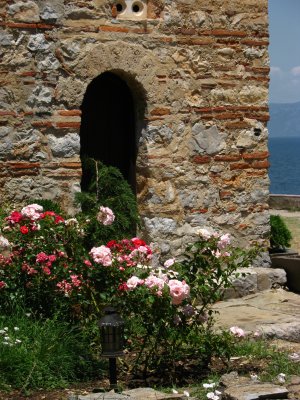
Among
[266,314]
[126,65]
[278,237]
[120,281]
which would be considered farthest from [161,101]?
[120,281]

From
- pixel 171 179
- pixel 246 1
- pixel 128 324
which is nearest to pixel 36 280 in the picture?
pixel 128 324

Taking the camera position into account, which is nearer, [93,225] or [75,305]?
[75,305]

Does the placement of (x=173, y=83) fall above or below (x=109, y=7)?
below

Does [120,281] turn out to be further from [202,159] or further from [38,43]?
[202,159]

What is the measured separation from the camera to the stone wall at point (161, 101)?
935 cm

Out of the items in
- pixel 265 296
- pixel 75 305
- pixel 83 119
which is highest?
pixel 83 119

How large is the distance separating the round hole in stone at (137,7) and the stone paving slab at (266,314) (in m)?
3.25

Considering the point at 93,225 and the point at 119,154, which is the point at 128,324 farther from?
the point at 119,154

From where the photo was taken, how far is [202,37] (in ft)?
34.0

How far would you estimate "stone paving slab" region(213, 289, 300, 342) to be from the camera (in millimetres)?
8602

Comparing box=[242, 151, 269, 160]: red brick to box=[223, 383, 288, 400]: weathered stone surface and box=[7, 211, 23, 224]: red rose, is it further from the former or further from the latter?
box=[223, 383, 288, 400]: weathered stone surface

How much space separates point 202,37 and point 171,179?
1.61 meters

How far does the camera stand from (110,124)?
1052cm

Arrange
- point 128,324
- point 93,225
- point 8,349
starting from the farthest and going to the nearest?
1. point 93,225
2. point 128,324
3. point 8,349
